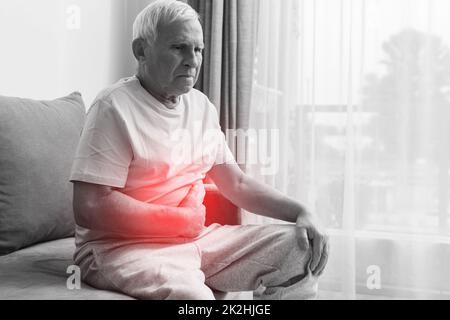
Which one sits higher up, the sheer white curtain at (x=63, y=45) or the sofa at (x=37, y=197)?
the sheer white curtain at (x=63, y=45)

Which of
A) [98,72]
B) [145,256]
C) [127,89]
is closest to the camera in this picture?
[145,256]

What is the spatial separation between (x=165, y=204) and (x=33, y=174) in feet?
1.30

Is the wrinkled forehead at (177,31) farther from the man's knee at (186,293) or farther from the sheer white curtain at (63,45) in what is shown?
the sheer white curtain at (63,45)

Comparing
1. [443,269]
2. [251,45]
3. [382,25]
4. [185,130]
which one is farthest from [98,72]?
[443,269]

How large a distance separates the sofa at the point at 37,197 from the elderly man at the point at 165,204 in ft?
0.41

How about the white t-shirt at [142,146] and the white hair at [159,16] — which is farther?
the white hair at [159,16]

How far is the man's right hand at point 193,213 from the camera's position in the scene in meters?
1.21

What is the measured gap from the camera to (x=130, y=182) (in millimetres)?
1209

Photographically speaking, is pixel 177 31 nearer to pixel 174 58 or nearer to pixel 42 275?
pixel 174 58

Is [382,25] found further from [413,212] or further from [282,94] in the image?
[413,212]

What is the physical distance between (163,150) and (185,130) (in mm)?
125

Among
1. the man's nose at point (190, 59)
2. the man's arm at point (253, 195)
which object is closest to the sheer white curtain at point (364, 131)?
the man's arm at point (253, 195)

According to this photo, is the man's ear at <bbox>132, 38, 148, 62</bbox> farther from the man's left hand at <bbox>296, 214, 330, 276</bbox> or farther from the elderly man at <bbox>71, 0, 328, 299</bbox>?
the man's left hand at <bbox>296, 214, 330, 276</bbox>

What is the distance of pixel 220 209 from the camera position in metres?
1.56
